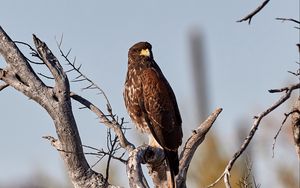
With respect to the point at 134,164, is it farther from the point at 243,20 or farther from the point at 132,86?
the point at 132,86

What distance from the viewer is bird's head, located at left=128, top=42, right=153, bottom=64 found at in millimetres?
8211

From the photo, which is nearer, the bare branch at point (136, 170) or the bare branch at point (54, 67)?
the bare branch at point (136, 170)

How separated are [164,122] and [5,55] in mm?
1783

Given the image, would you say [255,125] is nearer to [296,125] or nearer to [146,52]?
[296,125]

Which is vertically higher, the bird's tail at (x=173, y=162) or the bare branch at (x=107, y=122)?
the bare branch at (x=107, y=122)

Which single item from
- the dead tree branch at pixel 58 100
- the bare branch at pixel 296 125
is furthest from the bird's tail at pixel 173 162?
the bare branch at pixel 296 125

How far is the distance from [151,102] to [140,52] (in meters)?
0.62

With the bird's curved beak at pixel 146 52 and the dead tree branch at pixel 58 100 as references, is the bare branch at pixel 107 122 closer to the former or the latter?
the dead tree branch at pixel 58 100

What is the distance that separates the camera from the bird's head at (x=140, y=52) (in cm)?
821

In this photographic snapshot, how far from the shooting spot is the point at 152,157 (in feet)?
23.2

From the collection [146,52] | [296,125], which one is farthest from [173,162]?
[146,52]

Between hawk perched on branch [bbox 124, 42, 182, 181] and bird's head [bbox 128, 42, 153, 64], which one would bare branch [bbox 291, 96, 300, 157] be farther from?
bird's head [bbox 128, 42, 153, 64]

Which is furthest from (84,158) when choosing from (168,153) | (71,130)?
(168,153)

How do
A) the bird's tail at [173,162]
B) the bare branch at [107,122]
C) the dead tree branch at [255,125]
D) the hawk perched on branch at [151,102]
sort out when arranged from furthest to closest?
1. the hawk perched on branch at [151,102]
2. the bird's tail at [173,162]
3. the bare branch at [107,122]
4. the dead tree branch at [255,125]
